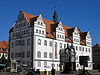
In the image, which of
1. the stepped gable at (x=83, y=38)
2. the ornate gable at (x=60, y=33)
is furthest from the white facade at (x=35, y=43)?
the stepped gable at (x=83, y=38)

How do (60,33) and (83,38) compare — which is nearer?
(60,33)

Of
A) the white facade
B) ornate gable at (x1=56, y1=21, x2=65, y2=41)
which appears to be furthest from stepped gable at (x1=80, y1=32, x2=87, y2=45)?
the white facade

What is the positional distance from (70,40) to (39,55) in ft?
59.2

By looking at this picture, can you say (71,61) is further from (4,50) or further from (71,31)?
(4,50)

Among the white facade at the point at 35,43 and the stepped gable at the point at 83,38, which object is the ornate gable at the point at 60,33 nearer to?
the white facade at the point at 35,43

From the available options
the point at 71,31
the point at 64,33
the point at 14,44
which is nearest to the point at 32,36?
the point at 14,44

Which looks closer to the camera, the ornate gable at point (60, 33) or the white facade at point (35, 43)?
the white facade at point (35, 43)

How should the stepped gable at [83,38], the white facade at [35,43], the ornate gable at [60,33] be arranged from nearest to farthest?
the white facade at [35,43]
the ornate gable at [60,33]
the stepped gable at [83,38]

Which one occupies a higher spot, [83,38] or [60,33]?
[60,33]

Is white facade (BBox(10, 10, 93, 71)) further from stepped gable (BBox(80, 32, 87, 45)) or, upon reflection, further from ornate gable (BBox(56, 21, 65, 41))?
stepped gable (BBox(80, 32, 87, 45))

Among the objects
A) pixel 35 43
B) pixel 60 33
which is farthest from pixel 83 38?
pixel 35 43

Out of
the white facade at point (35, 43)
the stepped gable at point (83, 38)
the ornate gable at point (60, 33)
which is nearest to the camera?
the white facade at point (35, 43)

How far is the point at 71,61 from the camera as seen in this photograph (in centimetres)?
3953

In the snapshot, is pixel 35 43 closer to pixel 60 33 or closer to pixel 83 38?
pixel 60 33
